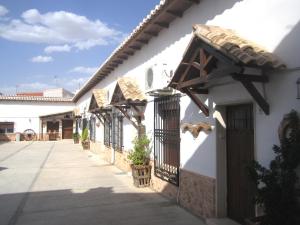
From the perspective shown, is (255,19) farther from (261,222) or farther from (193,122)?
(261,222)

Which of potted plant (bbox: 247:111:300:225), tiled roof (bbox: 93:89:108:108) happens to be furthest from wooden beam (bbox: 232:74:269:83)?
tiled roof (bbox: 93:89:108:108)

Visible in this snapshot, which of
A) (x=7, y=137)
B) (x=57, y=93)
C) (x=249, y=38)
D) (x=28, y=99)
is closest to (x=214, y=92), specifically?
(x=249, y=38)

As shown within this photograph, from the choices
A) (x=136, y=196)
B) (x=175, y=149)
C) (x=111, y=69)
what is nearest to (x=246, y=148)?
(x=175, y=149)

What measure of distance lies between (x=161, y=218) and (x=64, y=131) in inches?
1218

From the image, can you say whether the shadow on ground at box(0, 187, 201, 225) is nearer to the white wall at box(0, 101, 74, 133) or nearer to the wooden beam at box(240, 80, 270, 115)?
the wooden beam at box(240, 80, 270, 115)

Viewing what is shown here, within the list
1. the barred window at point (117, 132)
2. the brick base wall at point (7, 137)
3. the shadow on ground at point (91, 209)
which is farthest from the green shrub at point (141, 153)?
the brick base wall at point (7, 137)

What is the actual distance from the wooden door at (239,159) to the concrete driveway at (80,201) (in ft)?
2.84

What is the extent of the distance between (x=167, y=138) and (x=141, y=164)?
4.44 ft

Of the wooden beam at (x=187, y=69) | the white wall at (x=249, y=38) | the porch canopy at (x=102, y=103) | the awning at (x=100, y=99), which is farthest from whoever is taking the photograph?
the awning at (x=100, y=99)

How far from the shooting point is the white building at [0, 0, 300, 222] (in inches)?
176

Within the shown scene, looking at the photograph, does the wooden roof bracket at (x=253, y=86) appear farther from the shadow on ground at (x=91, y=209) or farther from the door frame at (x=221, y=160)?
the shadow on ground at (x=91, y=209)

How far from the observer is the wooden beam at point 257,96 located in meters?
4.49

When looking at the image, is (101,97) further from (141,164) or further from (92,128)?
(141,164)

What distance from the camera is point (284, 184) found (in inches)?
147
